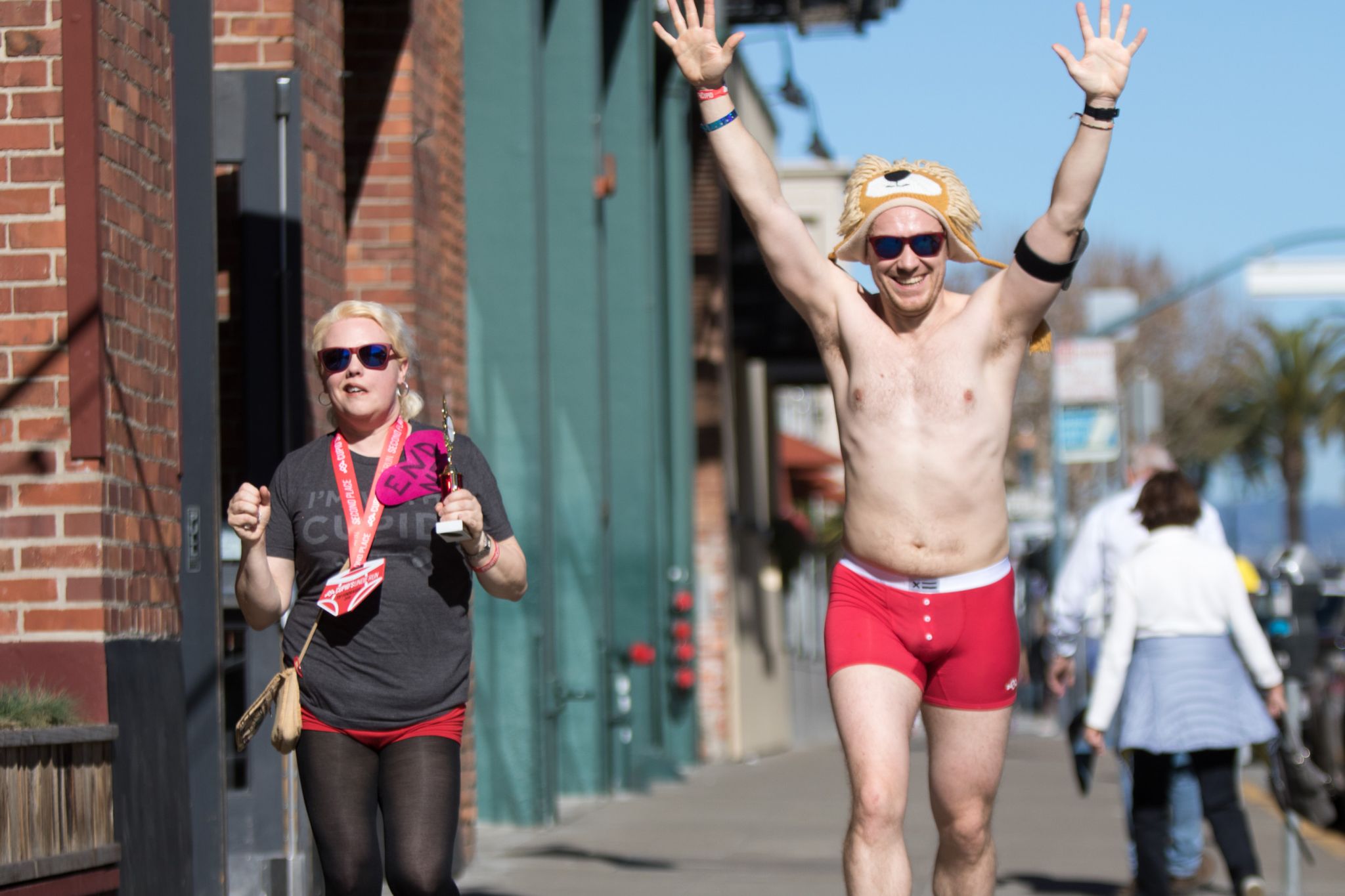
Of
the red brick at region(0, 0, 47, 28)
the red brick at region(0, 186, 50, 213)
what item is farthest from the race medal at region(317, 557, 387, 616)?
the red brick at region(0, 0, 47, 28)

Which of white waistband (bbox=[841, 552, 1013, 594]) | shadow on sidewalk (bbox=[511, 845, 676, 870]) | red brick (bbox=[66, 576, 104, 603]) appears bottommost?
shadow on sidewalk (bbox=[511, 845, 676, 870])

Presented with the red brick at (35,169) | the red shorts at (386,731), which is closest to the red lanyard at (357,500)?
the red shorts at (386,731)

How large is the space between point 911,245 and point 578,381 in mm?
8514

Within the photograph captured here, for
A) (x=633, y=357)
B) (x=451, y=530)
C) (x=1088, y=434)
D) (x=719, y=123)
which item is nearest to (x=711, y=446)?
(x=1088, y=434)

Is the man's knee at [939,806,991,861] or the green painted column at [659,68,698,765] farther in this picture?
the green painted column at [659,68,698,765]

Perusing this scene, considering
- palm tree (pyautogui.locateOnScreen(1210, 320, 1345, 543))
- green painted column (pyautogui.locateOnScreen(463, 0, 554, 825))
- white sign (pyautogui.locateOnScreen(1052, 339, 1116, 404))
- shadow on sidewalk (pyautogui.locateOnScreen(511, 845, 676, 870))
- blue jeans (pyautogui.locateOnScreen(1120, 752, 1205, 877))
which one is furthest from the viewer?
palm tree (pyautogui.locateOnScreen(1210, 320, 1345, 543))

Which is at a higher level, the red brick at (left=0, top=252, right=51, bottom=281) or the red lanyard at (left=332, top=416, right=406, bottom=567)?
the red brick at (left=0, top=252, right=51, bottom=281)

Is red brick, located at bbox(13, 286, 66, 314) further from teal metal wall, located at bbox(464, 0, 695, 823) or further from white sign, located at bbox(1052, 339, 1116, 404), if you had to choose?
white sign, located at bbox(1052, 339, 1116, 404)

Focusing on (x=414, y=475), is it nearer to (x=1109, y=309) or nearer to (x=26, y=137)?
(x=26, y=137)

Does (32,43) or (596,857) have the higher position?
(32,43)

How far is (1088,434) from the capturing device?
23.0 m

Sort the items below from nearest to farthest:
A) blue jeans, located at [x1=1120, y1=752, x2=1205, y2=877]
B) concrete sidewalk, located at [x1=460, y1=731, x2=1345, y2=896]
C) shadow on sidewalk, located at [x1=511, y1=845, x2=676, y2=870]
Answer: blue jeans, located at [x1=1120, y1=752, x2=1205, y2=877], concrete sidewalk, located at [x1=460, y1=731, x2=1345, y2=896], shadow on sidewalk, located at [x1=511, y1=845, x2=676, y2=870]

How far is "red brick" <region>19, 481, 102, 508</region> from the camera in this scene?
18.0ft

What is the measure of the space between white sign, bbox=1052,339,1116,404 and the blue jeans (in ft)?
48.4
